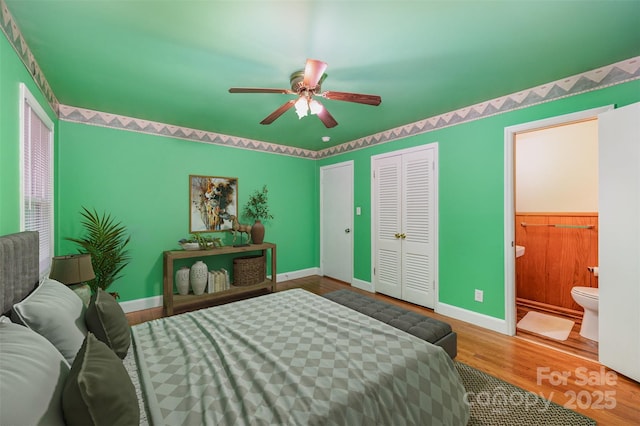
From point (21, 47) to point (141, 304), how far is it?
2.78m

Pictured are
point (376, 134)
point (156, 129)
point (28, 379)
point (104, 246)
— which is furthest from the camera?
point (376, 134)

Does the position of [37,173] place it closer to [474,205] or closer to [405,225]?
[405,225]

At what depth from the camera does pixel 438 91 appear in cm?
254

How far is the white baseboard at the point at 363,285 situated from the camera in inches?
161

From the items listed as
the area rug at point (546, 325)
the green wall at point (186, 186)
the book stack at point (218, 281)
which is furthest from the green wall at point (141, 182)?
the area rug at point (546, 325)

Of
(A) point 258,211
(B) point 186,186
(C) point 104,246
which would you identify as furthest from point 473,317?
(C) point 104,246

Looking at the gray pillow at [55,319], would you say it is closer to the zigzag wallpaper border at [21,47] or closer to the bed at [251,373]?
the bed at [251,373]

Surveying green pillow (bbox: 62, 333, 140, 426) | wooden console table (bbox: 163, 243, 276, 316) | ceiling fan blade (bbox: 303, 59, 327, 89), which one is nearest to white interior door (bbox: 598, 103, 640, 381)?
ceiling fan blade (bbox: 303, 59, 327, 89)

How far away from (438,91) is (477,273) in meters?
1.99

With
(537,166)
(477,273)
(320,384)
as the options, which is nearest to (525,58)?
(477,273)

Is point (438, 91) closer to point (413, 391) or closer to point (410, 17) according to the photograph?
point (410, 17)

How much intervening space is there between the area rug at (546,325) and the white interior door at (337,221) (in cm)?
234

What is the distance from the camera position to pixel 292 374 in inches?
47.9

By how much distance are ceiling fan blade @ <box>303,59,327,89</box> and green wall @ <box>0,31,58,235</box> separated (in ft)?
5.64
